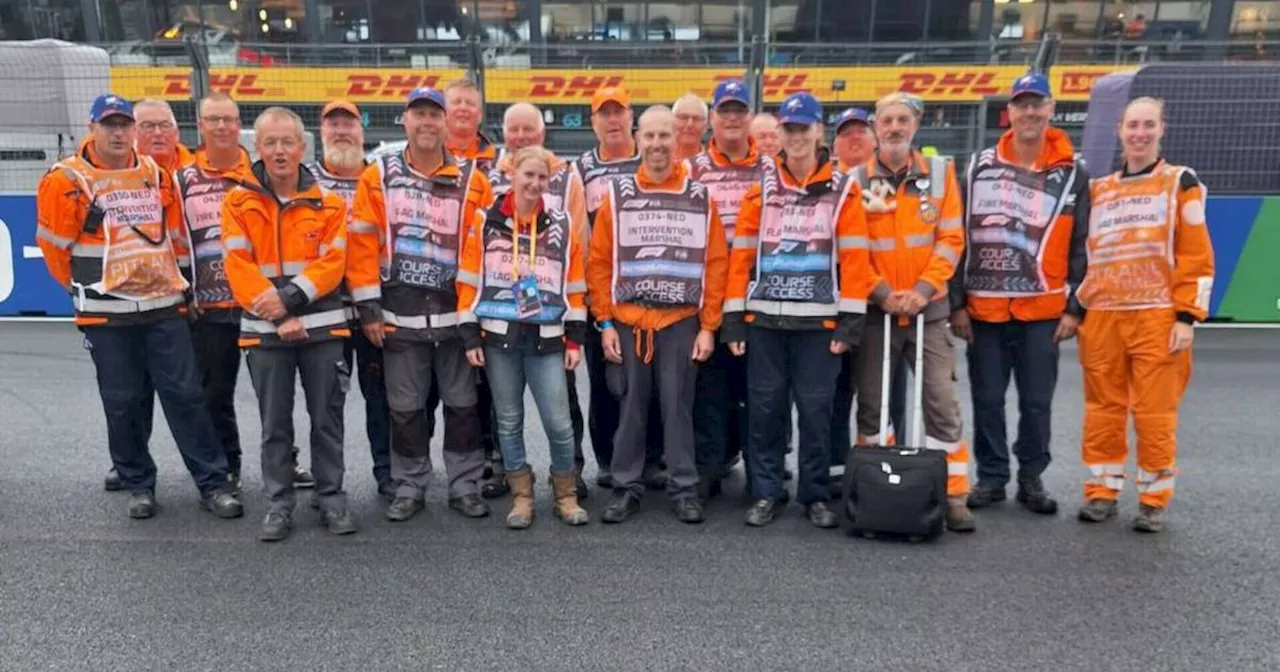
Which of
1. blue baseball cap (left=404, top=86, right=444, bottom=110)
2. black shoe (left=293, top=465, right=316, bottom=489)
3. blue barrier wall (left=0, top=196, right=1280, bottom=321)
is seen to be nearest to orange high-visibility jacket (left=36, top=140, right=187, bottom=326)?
black shoe (left=293, top=465, right=316, bottom=489)

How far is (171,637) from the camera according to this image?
374cm

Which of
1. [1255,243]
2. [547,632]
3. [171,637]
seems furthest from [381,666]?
[1255,243]

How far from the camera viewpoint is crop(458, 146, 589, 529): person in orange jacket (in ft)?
15.7

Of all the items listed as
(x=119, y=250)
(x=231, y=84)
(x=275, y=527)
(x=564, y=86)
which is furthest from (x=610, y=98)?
(x=231, y=84)

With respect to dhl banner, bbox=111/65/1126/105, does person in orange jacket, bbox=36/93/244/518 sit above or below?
below

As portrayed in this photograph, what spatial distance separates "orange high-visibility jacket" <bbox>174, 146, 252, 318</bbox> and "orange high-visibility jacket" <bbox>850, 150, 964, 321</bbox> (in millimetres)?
3290

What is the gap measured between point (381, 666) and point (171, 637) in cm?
89

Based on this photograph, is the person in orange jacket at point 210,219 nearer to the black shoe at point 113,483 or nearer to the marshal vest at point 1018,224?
the black shoe at point 113,483

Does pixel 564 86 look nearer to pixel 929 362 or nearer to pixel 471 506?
pixel 471 506

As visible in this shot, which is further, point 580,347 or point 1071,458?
point 1071,458

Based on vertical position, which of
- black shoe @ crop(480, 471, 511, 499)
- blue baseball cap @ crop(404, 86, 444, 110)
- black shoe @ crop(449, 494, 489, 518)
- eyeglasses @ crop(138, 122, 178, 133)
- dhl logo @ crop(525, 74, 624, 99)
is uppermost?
dhl logo @ crop(525, 74, 624, 99)

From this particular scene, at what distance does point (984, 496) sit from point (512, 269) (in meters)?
2.72

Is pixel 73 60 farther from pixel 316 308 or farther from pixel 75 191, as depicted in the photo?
pixel 316 308

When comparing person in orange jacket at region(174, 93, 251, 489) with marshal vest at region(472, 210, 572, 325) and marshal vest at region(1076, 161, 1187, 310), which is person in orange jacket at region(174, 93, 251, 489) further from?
marshal vest at region(1076, 161, 1187, 310)
